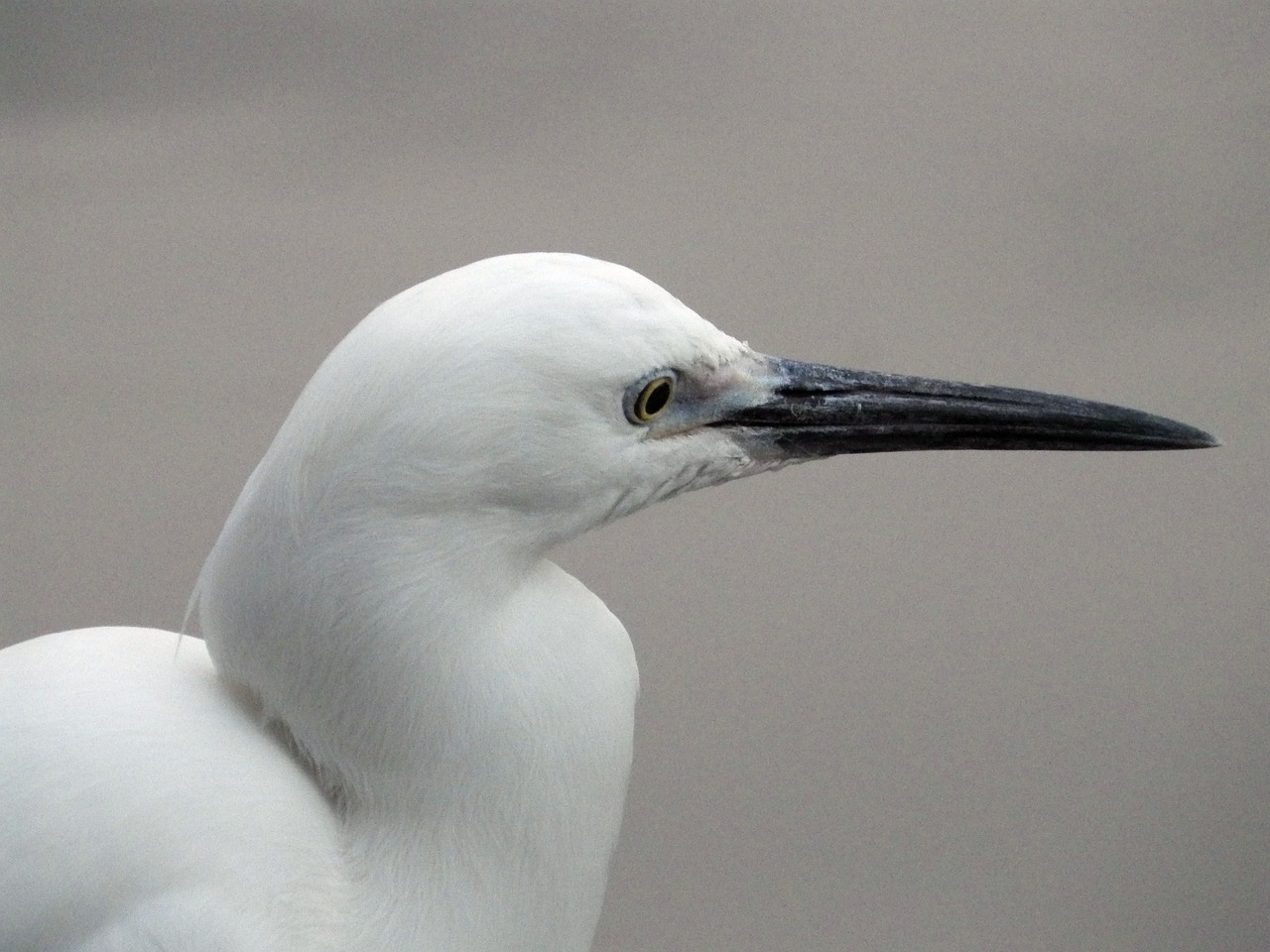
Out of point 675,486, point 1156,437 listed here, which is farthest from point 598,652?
point 1156,437

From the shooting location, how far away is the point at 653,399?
2.63ft

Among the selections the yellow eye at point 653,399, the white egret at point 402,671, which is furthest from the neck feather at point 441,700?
the yellow eye at point 653,399

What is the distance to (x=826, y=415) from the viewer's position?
0.92 meters

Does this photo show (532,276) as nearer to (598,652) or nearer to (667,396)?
(667,396)

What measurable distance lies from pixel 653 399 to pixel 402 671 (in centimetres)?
20

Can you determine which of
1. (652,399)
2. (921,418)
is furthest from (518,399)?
(921,418)

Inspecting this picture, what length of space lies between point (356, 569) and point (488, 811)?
0.56 feet

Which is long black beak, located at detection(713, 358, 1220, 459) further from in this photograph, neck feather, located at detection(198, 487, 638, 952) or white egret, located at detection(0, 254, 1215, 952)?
neck feather, located at detection(198, 487, 638, 952)

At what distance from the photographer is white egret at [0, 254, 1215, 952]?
29.4 inches

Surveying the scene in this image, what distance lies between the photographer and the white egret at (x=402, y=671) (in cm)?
75

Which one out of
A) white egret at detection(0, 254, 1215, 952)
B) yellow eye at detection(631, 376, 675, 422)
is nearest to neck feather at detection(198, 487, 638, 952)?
white egret at detection(0, 254, 1215, 952)

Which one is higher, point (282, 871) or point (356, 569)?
point (356, 569)

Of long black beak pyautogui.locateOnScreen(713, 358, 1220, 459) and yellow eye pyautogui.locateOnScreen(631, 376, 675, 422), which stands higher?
long black beak pyautogui.locateOnScreen(713, 358, 1220, 459)

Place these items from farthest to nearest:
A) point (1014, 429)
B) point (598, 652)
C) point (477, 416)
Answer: point (1014, 429) → point (598, 652) → point (477, 416)
